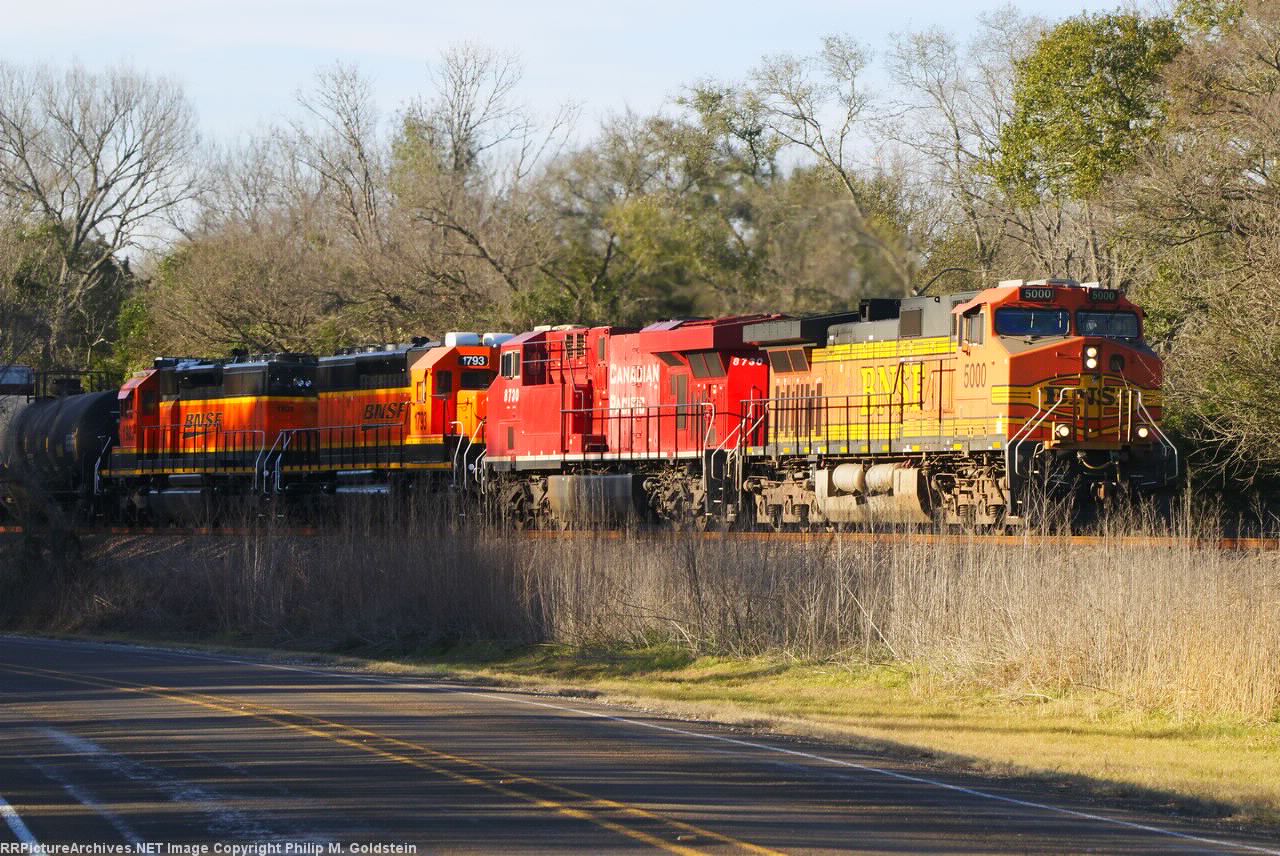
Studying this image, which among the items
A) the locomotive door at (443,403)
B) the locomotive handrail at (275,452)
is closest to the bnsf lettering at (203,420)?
the locomotive handrail at (275,452)

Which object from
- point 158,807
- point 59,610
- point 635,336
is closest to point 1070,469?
point 635,336

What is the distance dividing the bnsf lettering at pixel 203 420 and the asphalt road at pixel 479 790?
2253 centimetres

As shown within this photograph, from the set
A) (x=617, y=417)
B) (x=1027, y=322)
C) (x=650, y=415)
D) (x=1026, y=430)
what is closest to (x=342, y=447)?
(x=617, y=417)

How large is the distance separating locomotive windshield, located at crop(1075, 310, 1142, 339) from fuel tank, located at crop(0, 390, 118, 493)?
91.7 ft

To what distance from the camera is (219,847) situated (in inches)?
359

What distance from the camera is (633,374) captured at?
101ft

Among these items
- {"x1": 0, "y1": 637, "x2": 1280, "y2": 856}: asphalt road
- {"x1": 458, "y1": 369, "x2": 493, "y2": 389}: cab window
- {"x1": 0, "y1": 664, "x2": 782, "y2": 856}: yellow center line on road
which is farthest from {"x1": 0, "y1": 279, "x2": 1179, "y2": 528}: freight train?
{"x1": 0, "y1": 664, "x2": 782, "y2": 856}: yellow center line on road

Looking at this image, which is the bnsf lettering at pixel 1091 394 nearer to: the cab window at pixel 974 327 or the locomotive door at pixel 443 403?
the cab window at pixel 974 327

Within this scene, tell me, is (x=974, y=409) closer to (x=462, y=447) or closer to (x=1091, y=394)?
(x=1091, y=394)

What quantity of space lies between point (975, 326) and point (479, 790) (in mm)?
15371

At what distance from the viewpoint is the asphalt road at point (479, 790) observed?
9562 millimetres

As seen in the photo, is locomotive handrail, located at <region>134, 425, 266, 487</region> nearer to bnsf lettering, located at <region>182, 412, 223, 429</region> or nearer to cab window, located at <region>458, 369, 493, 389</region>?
bnsf lettering, located at <region>182, 412, 223, 429</region>

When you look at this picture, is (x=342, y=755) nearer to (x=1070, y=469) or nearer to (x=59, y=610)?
(x=1070, y=469)

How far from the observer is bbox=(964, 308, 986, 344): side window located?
24.2 metres
